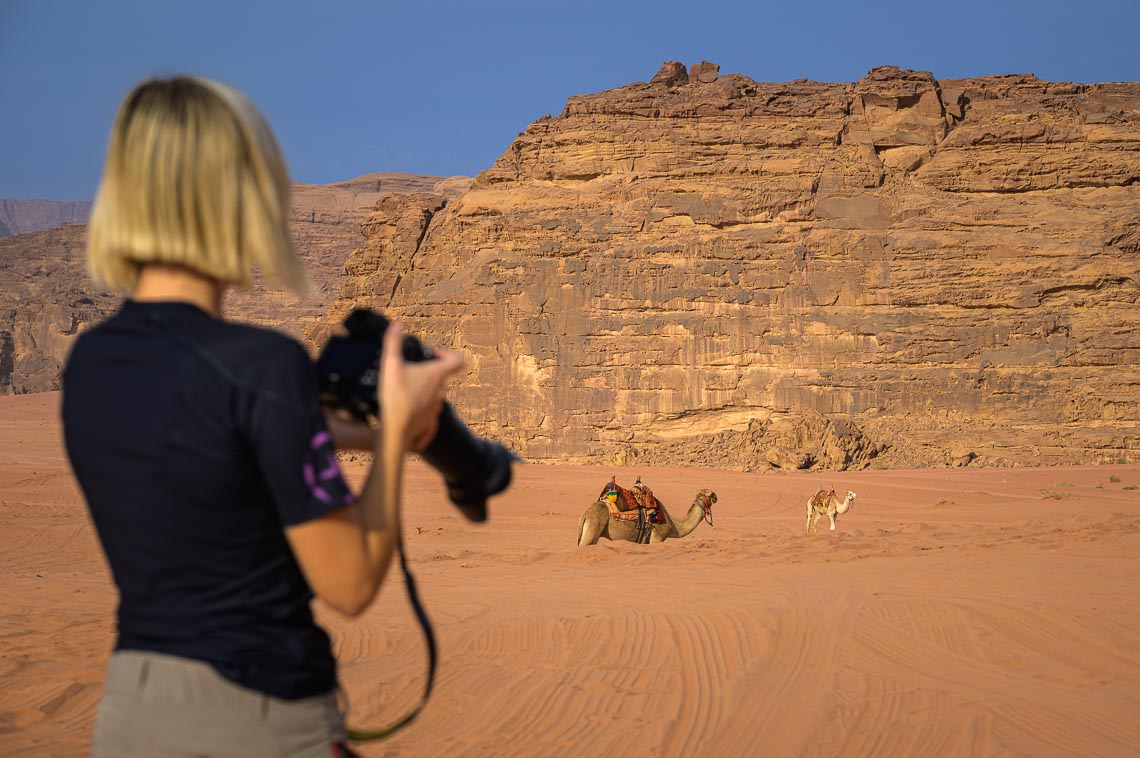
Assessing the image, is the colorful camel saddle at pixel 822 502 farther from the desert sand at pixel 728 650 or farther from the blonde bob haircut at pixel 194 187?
the blonde bob haircut at pixel 194 187

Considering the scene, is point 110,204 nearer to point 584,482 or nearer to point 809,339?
point 584,482

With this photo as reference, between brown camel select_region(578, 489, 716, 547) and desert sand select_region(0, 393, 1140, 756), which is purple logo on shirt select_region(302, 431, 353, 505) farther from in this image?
brown camel select_region(578, 489, 716, 547)

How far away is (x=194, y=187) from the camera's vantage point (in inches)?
69.8

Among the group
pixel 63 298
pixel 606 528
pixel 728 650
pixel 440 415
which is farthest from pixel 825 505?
pixel 63 298

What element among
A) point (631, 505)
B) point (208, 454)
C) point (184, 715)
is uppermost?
point (208, 454)

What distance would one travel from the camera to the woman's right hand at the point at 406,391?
1825mm

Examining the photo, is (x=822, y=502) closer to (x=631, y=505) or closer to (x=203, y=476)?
(x=631, y=505)

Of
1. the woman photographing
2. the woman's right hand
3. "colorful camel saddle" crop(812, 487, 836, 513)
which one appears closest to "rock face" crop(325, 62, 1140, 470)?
"colorful camel saddle" crop(812, 487, 836, 513)

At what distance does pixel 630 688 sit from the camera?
23.4ft

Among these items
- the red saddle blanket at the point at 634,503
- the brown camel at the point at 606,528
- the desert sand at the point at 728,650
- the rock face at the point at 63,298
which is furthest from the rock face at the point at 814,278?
the rock face at the point at 63,298

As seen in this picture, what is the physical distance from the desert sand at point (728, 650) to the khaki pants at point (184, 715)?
439 centimetres

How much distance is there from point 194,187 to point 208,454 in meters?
0.43

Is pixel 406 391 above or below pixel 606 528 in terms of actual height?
above

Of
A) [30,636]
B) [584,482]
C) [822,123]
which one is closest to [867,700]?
[30,636]
